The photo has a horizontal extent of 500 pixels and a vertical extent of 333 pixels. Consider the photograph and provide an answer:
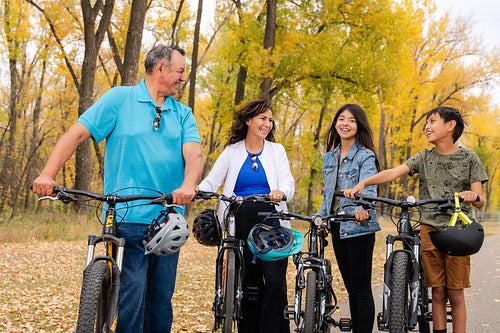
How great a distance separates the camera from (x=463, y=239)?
13.0ft

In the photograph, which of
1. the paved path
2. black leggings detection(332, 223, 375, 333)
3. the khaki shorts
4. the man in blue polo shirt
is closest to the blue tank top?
black leggings detection(332, 223, 375, 333)

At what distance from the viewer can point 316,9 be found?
20125 mm

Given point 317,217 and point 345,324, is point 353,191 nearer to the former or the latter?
point 317,217

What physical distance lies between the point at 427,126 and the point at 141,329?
3076 millimetres

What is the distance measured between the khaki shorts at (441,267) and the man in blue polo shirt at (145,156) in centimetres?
236

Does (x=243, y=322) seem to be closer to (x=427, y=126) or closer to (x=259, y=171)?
(x=259, y=171)

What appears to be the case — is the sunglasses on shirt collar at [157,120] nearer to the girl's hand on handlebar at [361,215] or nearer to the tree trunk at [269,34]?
the girl's hand on handlebar at [361,215]

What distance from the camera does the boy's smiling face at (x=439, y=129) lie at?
182 inches

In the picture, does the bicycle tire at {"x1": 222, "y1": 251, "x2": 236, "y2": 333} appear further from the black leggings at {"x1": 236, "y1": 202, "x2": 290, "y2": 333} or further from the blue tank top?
the blue tank top

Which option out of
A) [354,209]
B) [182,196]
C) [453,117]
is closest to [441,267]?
[354,209]

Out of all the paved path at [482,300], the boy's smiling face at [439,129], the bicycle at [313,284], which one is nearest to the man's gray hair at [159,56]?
the bicycle at [313,284]

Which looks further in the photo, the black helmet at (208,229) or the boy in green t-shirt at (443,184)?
the black helmet at (208,229)

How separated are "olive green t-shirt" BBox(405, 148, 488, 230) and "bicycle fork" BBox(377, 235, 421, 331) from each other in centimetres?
57

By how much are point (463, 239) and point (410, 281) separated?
540mm
